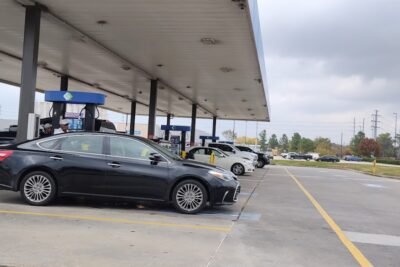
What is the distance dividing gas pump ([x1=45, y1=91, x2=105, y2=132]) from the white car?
34.5 feet

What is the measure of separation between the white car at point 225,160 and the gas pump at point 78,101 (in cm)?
1050

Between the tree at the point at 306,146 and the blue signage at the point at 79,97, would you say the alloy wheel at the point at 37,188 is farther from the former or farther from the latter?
the tree at the point at 306,146

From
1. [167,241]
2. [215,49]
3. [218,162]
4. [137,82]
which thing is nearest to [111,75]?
[137,82]

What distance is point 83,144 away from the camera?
9891 mm

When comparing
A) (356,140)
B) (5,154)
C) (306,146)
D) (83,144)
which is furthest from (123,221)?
(356,140)

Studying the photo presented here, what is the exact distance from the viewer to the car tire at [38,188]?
9.59 metres

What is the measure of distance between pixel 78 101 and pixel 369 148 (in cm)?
12071

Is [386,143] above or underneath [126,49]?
above

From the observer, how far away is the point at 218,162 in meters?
24.5

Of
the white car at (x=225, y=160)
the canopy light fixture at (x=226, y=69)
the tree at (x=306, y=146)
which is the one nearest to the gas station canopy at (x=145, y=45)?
the canopy light fixture at (x=226, y=69)

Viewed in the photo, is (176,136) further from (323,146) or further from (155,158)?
(323,146)

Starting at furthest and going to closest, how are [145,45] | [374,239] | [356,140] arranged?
[356,140], [145,45], [374,239]

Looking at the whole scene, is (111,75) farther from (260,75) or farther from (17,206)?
(17,206)

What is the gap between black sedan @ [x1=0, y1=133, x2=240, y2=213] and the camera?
31.3ft
